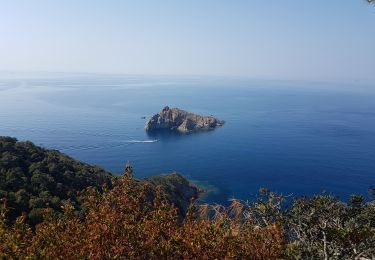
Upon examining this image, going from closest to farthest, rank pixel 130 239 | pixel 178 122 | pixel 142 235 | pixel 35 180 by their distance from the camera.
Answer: pixel 130 239 → pixel 142 235 → pixel 35 180 → pixel 178 122

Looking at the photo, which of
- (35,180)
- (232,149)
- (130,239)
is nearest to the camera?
(130,239)

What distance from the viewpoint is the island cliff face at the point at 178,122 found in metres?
159

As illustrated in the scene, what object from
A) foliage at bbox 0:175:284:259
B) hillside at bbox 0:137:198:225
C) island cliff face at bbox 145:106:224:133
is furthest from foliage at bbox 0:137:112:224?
island cliff face at bbox 145:106:224:133

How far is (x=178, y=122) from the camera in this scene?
162 meters

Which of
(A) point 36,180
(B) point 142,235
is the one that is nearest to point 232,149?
(A) point 36,180

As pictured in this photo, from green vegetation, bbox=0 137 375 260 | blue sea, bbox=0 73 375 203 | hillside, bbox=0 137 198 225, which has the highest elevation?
green vegetation, bbox=0 137 375 260

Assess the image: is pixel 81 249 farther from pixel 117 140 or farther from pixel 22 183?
pixel 117 140

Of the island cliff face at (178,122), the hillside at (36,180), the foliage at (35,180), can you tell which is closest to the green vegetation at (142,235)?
the hillside at (36,180)

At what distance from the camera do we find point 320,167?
344 feet

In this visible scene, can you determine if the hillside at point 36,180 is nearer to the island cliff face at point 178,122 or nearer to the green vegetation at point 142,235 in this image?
the green vegetation at point 142,235

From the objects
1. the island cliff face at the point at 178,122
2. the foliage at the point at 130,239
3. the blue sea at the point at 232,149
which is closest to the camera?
the foliage at the point at 130,239

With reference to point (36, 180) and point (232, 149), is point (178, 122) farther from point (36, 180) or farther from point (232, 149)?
point (36, 180)

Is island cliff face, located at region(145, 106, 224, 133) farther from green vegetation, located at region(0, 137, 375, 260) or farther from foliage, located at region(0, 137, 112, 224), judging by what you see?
green vegetation, located at region(0, 137, 375, 260)

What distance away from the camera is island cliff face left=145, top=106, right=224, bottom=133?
522 ft
